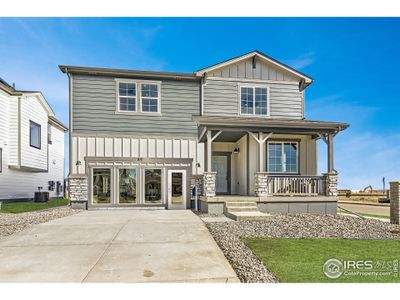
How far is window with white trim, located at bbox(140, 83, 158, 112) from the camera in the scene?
39.9 ft

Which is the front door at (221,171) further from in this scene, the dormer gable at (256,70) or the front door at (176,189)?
the dormer gable at (256,70)

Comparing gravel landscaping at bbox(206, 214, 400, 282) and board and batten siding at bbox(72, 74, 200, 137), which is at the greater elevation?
board and batten siding at bbox(72, 74, 200, 137)

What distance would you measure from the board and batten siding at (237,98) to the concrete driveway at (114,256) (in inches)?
286

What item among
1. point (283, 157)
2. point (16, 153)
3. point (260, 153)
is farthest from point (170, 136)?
point (16, 153)

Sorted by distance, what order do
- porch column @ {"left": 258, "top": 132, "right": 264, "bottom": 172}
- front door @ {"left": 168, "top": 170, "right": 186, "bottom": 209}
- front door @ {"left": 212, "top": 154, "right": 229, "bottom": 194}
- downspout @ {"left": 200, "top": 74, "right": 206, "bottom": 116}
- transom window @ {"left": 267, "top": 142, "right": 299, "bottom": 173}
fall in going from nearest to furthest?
porch column @ {"left": 258, "top": 132, "right": 264, "bottom": 172} < front door @ {"left": 168, "top": 170, "right": 186, "bottom": 209} < transom window @ {"left": 267, "top": 142, "right": 299, "bottom": 173} < downspout @ {"left": 200, "top": 74, "right": 206, "bottom": 116} < front door @ {"left": 212, "top": 154, "right": 229, "bottom": 194}

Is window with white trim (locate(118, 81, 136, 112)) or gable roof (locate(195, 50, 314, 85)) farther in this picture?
gable roof (locate(195, 50, 314, 85))

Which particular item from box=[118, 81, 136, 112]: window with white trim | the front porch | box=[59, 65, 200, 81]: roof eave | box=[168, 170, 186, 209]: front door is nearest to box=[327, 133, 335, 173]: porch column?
the front porch

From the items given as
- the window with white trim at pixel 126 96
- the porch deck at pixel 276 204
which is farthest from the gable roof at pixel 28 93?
the porch deck at pixel 276 204

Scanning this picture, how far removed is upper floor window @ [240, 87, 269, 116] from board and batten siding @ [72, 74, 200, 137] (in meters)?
2.33

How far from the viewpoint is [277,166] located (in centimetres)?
1211

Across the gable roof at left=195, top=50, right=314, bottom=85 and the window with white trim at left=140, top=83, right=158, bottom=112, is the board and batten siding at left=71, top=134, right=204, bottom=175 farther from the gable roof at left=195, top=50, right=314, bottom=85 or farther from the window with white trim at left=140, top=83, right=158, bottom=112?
the gable roof at left=195, top=50, right=314, bottom=85

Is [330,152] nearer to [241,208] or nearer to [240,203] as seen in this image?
[240,203]
